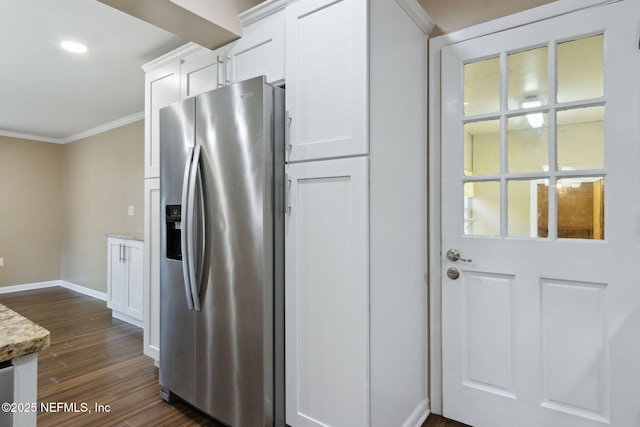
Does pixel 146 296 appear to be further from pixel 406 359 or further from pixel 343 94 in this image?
pixel 343 94

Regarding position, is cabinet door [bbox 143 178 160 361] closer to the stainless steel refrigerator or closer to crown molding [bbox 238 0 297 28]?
the stainless steel refrigerator

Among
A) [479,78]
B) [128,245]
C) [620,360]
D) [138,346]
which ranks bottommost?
[138,346]

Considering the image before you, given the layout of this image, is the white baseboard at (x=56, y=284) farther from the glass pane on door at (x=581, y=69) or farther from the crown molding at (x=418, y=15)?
the glass pane on door at (x=581, y=69)

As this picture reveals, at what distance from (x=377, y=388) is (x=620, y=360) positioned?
1.09 meters

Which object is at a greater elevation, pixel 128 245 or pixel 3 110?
pixel 3 110

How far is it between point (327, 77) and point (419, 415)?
A: 72.5 inches

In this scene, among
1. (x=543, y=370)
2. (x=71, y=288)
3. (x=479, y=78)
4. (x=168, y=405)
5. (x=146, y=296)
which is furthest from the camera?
(x=71, y=288)

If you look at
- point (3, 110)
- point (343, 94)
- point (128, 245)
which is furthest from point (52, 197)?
point (343, 94)

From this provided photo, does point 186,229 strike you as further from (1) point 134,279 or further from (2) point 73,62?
(1) point 134,279

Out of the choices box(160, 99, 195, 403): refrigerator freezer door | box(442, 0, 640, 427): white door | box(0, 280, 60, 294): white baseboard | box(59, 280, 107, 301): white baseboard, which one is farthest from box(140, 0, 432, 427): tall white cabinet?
box(0, 280, 60, 294): white baseboard

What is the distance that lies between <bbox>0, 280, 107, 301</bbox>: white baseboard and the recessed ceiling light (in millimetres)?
3507

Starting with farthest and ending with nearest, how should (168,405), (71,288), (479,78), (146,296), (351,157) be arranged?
(71,288) → (146,296) → (168,405) → (479,78) → (351,157)

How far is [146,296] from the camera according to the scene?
2559 millimetres

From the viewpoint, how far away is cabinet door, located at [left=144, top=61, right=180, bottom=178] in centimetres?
243
